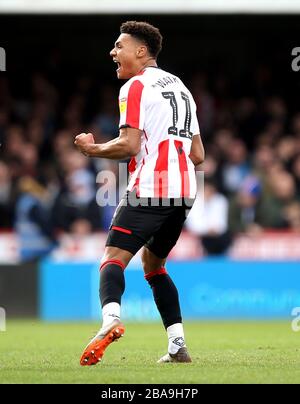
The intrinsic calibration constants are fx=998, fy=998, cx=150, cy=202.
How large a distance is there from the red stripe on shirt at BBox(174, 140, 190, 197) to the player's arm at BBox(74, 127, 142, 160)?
0.32 metres

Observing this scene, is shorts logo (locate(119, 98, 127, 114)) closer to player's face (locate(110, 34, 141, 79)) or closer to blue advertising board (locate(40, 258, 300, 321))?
player's face (locate(110, 34, 141, 79))

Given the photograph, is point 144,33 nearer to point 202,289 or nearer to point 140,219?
point 140,219

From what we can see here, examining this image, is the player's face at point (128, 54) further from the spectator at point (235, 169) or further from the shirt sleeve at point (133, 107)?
the spectator at point (235, 169)

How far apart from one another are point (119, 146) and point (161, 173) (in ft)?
1.24

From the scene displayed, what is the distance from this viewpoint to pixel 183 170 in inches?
280

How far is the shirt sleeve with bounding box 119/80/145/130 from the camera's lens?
692 cm

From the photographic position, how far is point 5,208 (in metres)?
14.9

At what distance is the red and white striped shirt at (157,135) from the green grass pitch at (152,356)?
1.26 m

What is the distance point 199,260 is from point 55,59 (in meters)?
Answer: 5.96

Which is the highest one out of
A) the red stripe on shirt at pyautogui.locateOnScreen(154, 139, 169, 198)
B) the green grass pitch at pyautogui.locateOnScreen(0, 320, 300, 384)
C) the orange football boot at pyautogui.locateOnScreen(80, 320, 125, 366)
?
the red stripe on shirt at pyautogui.locateOnScreen(154, 139, 169, 198)

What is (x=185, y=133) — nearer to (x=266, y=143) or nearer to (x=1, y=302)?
(x=1, y=302)

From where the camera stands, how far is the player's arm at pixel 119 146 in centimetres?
687

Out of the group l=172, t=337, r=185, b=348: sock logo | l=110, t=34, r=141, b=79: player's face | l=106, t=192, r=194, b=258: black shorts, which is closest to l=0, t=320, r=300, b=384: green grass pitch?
l=172, t=337, r=185, b=348: sock logo

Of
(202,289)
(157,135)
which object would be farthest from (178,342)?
(202,289)
